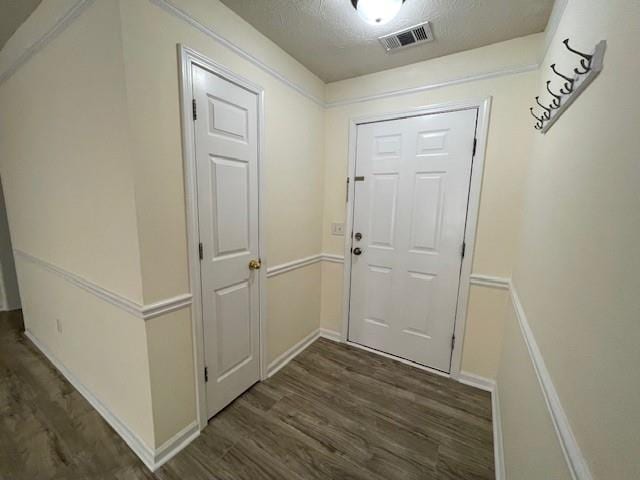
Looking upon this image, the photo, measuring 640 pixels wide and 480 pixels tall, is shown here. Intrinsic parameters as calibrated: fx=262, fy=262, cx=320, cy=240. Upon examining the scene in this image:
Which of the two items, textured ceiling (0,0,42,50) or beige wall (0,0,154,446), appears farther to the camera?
textured ceiling (0,0,42,50)

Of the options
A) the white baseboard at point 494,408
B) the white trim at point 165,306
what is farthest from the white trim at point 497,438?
the white trim at point 165,306

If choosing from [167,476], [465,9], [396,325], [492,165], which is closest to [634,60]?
[465,9]

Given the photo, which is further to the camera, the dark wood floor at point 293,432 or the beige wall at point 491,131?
the beige wall at point 491,131

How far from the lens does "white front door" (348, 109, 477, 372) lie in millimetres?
1963

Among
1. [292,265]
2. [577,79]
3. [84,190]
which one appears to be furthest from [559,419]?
[84,190]

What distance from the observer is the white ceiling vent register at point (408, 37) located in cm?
160

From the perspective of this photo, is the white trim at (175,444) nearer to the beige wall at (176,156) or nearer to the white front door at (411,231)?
the beige wall at (176,156)

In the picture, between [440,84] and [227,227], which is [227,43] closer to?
[227,227]

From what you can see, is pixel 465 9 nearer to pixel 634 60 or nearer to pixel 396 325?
pixel 634 60

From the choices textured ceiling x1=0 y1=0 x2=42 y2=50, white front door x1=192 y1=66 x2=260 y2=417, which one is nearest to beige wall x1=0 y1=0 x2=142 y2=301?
textured ceiling x1=0 y1=0 x2=42 y2=50

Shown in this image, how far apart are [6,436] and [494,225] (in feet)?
10.8

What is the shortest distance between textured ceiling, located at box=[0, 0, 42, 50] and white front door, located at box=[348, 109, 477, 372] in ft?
7.18

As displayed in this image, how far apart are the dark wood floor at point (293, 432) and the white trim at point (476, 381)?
5 centimetres

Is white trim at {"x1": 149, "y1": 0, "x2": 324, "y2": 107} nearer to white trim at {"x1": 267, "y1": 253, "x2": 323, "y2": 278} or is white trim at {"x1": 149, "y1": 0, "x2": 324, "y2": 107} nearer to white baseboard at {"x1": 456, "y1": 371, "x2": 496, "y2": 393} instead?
white trim at {"x1": 267, "y1": 253, "x2": 323, "y2": 278}
